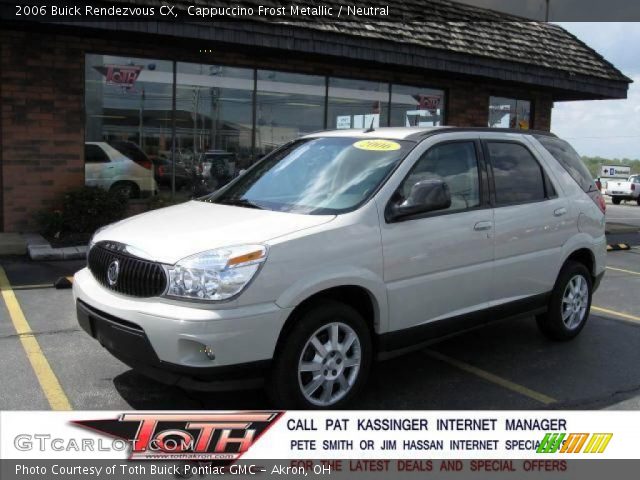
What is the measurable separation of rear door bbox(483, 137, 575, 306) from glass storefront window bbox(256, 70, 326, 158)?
7531mm

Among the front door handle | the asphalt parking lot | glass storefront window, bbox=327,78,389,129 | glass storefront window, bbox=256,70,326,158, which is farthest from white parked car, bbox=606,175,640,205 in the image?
the front door handle

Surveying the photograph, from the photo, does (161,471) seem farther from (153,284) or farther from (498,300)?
(498,300)

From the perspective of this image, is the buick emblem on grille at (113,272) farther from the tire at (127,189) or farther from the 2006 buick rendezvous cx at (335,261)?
the tire at (127,189)

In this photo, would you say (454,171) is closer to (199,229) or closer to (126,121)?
(199,229)

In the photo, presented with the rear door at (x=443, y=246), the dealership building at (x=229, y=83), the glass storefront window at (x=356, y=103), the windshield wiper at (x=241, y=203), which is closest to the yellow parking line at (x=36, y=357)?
the windshield wiper at (x=241, y=203)

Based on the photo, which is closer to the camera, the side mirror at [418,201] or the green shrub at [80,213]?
the side mirror at [418,201]

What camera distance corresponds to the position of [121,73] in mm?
10633

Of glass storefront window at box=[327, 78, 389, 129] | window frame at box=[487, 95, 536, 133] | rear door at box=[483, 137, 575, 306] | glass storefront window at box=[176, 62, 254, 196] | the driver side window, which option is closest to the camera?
the driver side window

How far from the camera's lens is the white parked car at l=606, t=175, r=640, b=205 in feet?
97.8

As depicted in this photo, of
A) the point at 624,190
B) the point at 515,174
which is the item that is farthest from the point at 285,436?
the point at 624,190

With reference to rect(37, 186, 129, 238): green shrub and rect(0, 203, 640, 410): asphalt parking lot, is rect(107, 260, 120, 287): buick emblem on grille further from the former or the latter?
rect(37, 186, 129, 238): green shrub

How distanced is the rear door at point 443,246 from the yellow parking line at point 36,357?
2.24 meters

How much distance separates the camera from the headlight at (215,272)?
3.43 m

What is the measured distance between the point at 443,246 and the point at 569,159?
2.21 meters
